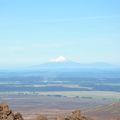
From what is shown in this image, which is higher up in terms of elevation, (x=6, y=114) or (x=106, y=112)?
(x=106, y=112)

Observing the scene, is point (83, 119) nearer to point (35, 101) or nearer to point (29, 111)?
point (29, 111)

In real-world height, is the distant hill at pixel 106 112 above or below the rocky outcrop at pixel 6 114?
above

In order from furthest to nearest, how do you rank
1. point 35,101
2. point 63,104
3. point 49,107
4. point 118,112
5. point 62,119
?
1. point 35,101
2. point 63,104
3. point 49,107
4. point 118,112
5. point 62,119

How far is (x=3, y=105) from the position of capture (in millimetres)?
17219

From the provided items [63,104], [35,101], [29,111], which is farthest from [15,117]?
[35,101]

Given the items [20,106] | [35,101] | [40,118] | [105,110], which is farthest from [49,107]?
[40,118]

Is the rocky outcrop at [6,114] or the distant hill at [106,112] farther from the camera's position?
the distant hill at [106,112]

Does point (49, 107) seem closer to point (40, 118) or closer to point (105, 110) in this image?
point (105, 110)

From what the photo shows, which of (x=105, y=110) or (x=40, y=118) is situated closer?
(x=40, y=118)

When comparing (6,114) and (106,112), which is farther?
(106,112)

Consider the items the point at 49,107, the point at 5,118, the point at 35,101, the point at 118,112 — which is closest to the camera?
the point at 5,118

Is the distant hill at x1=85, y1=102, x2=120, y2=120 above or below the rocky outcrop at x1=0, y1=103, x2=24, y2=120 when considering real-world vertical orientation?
above

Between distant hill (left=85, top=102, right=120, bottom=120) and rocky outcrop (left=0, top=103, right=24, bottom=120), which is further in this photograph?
distant hill (left=85, top=102, right=120, bottom=120)

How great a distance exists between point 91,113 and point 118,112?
564 cm
